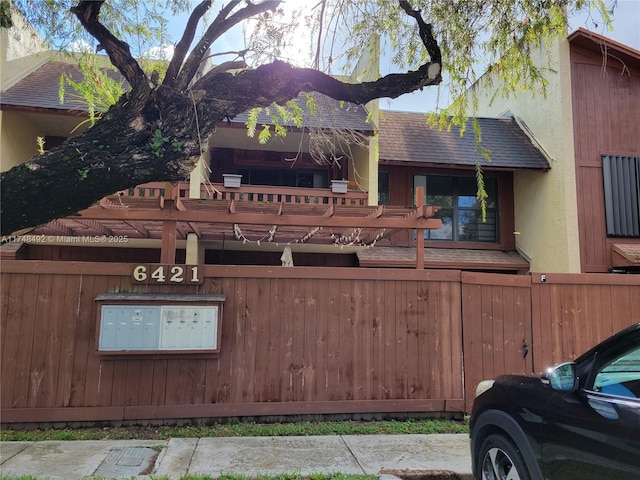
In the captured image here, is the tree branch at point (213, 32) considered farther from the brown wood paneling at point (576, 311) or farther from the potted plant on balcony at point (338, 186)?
the potted plant on balcony at point (338, 186)

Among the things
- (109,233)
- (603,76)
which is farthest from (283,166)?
(603,76)

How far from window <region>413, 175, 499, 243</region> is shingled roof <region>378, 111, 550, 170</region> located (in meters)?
0.89

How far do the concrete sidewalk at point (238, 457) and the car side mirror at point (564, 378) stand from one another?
1.93 m

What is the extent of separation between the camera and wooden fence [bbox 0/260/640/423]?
228 inches

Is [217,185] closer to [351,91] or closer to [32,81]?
[32,81]

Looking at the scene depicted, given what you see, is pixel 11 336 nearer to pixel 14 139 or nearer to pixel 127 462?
pixel 127 462

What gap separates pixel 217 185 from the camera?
1041 cm

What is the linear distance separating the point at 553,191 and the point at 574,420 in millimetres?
10528

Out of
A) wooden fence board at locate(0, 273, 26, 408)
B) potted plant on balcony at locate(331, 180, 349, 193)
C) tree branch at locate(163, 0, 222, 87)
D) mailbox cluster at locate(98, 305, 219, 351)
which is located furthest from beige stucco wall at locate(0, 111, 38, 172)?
tree branch at locate(163, 0, 222, 87)

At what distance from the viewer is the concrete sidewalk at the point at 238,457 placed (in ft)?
14.9

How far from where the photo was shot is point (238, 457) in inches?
193

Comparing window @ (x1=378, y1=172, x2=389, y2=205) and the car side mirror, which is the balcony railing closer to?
window @ (x1=378, y1=172, x2=389, y2=205)

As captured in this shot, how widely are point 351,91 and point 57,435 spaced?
5.08 meters
